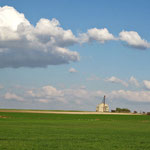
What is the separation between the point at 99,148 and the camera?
23.7 m

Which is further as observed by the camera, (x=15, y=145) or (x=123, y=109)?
(x=123, y=109)

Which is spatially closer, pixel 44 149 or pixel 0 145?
pixel 44 149

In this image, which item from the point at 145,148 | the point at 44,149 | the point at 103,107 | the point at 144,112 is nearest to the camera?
the point at 44,149

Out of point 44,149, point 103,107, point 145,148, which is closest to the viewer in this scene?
point 44,149

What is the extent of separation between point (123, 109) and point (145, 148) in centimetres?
17631

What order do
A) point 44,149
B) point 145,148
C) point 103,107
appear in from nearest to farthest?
point 44,149
point 145,148
point 103,107

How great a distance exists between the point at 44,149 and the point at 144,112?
161 meters

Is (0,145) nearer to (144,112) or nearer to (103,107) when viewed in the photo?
(144,112)

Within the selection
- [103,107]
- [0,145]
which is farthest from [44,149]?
[103,107]

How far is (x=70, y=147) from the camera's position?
78.1ft

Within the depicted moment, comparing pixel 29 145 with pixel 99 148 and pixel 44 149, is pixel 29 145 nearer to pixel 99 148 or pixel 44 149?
pixel 44 149

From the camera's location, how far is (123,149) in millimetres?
23297

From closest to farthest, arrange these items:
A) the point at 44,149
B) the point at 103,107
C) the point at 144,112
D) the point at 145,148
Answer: the point at 44,149
the point at 145,148
the point at 144,112
the point at 103,107

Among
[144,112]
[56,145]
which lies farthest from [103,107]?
[56,145]
